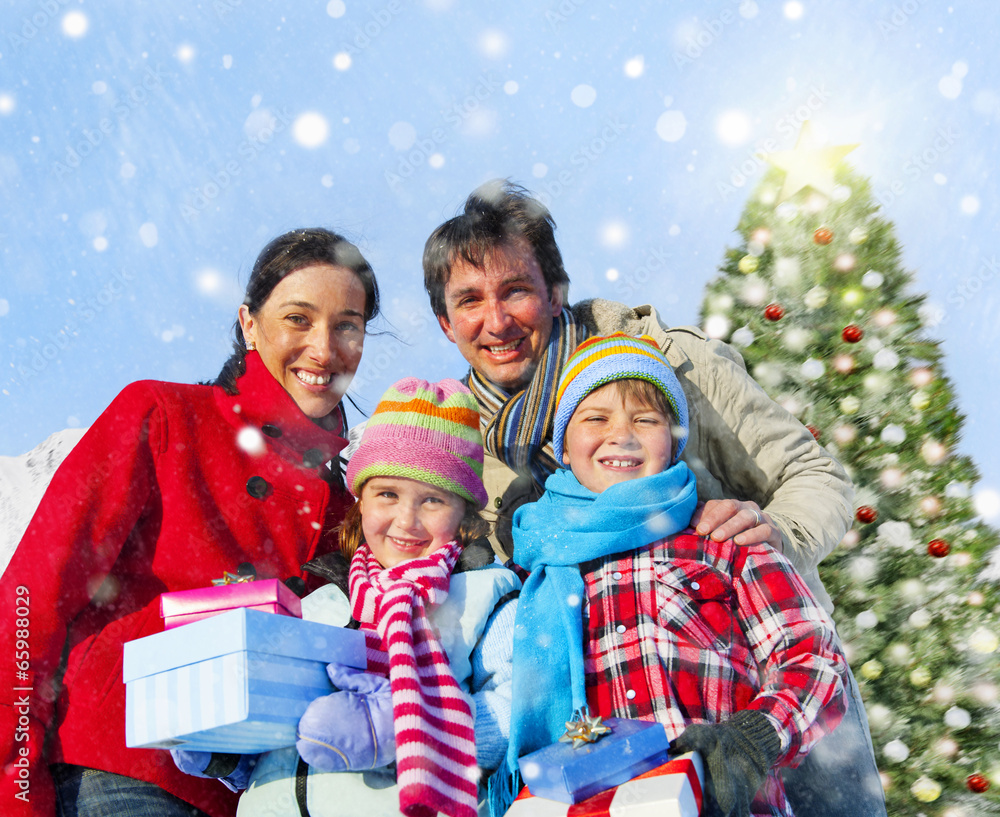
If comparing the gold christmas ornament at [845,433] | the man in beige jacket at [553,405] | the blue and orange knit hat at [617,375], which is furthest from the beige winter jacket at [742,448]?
the gold christmas ornament at [845,433]

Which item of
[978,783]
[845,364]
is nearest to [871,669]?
[978,783]

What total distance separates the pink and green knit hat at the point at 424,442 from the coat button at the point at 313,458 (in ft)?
0.88

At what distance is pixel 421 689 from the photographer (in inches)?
70.4

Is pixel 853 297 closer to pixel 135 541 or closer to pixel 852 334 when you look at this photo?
pixel 852 334

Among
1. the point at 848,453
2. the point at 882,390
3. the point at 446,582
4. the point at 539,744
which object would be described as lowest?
the point at 539,744

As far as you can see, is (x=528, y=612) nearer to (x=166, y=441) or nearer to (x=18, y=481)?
(x=166, y=441)

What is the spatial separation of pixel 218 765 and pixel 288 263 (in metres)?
1.63

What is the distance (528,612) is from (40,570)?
1.36m

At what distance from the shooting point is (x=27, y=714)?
194 cm

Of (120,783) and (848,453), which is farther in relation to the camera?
(848,453)

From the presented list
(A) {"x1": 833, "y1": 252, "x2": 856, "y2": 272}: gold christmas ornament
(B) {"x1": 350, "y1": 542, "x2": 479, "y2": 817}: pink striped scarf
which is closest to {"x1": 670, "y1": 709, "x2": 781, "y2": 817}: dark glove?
(B) {"x1": 350, "y1": 542, "x2": 479, "y2": 817}: pink striped scarf

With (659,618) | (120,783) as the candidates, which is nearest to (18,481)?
(120,783)

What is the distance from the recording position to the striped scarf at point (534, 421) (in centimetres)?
266

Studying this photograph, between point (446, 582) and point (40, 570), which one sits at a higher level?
point (40, 570)
